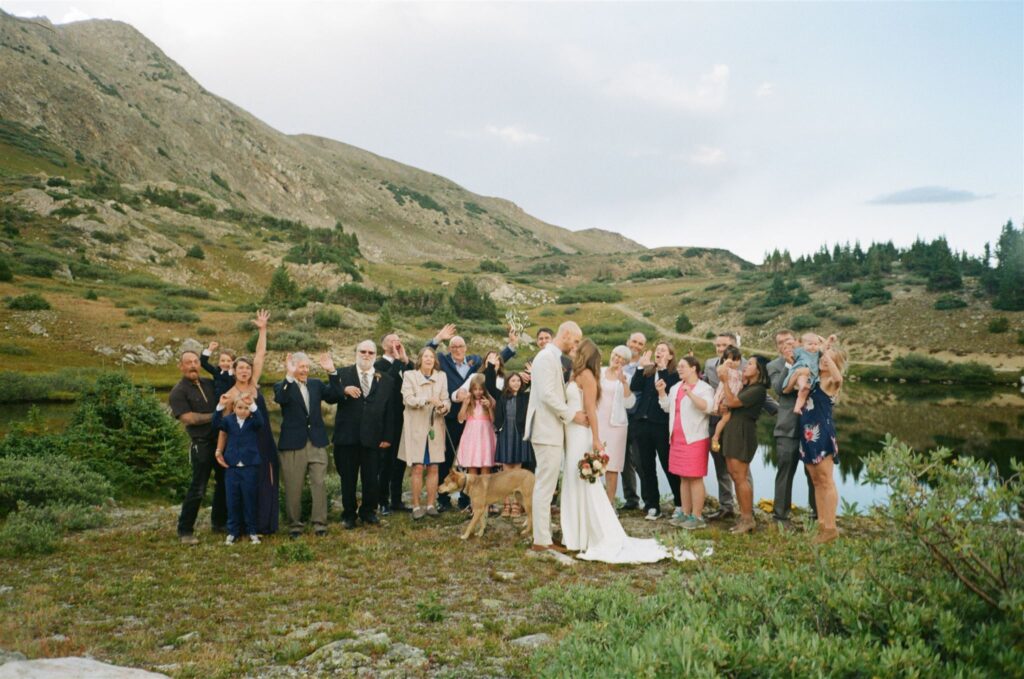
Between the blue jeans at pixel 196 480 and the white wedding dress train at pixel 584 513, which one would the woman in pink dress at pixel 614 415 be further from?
the blue jeans at pixel 196 480

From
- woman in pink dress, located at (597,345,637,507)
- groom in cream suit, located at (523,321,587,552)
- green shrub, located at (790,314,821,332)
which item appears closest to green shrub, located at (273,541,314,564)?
groom in cream suit, located at (523,321,587,552)

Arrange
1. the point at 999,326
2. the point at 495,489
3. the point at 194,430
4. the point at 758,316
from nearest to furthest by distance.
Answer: the point at 194,430 < the point at 495,489 < the point at 999,326 < the point at 758,316

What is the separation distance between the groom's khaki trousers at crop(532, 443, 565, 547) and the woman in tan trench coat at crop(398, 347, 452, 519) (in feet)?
7.85

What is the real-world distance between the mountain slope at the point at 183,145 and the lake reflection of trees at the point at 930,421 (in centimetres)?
7980

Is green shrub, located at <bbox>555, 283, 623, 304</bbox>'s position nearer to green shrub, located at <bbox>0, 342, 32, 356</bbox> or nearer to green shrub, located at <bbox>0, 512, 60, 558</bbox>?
green shrub, located at <bbox>0, 342, 32, 356</bbox>

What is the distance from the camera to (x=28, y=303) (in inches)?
1273

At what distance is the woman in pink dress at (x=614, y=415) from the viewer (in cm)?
943

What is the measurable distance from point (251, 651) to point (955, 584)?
479 cm

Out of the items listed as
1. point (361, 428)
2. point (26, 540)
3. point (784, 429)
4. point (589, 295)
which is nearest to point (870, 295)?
point (589, 295)

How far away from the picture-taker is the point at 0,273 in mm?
35469

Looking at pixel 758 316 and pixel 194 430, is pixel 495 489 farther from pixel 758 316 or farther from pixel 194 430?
pixel 758 316

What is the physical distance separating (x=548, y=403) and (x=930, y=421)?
86.5ft

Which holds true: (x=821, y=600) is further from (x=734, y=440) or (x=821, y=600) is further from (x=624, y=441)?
(x=624, y=441)

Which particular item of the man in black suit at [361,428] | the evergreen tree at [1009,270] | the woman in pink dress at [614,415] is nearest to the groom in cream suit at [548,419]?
the woman in pink dress at [614,415]
